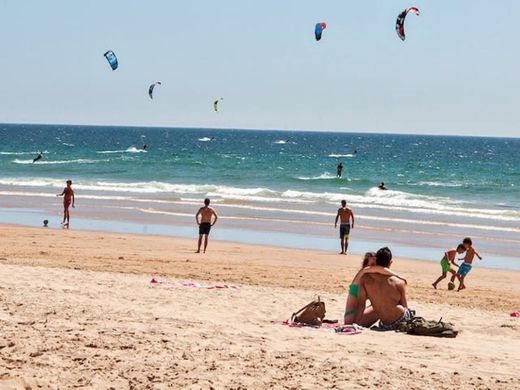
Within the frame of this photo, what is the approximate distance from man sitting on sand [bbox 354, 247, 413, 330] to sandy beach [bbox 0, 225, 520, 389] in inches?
13.4

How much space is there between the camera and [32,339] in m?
6.92

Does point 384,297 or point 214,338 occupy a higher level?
point 384,297

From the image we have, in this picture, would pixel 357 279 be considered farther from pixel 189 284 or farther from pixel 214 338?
pixel 189 284

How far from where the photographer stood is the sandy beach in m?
6.29

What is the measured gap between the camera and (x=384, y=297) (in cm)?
852

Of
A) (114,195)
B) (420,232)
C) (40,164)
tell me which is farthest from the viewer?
(40,164)

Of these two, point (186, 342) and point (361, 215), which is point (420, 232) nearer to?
point (361, 215)

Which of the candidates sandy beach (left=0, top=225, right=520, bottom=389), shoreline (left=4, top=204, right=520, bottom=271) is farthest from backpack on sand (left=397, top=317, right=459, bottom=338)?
shoreline (left=4, top=204, right=520, bottom=271)

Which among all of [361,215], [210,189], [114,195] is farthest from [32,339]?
[210,189]

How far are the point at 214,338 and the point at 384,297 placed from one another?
1.98m

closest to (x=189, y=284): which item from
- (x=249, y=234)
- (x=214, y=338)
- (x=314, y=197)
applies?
(x=214, y=338)

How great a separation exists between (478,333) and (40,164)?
181ft

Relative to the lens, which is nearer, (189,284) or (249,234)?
(189,284)

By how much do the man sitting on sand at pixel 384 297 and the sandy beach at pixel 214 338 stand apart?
0.34 meters
